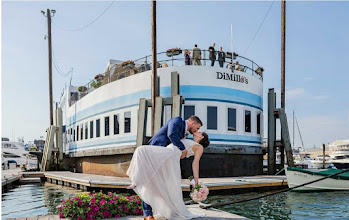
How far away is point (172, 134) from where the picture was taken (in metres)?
5.55

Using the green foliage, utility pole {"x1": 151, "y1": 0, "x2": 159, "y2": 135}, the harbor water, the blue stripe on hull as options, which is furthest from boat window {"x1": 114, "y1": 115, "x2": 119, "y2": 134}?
the green foliage

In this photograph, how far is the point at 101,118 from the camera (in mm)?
21656

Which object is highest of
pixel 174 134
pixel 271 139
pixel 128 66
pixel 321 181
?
pixel 128 66

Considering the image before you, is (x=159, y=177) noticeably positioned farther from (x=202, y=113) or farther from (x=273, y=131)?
(x=273, y=131)

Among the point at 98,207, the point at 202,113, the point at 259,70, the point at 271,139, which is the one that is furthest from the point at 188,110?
the point at 98,207

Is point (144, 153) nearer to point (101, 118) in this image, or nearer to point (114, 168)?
point (114, 168)

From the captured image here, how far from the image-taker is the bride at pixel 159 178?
5488 millimetres

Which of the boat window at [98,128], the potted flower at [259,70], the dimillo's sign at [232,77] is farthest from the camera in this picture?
the boat window at [98,128]

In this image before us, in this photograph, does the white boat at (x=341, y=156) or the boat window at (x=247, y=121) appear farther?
the white boat at (x=341, y=156)

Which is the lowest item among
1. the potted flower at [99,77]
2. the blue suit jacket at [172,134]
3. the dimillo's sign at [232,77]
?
the blue suit jacket at [172,134]

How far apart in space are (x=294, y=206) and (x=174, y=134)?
25.3 ft

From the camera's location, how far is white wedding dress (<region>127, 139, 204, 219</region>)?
5488mm

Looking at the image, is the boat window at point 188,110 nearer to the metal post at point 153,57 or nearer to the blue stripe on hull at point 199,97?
the blue stripe on hull at point 199,97

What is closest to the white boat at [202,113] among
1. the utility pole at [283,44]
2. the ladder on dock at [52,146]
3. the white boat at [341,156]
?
the utility pole at [283,44]
